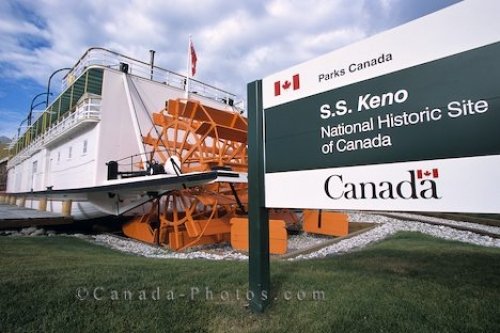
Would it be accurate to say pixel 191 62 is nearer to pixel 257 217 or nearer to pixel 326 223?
pixel 326 223

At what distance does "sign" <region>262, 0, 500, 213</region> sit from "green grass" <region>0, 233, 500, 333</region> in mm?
993

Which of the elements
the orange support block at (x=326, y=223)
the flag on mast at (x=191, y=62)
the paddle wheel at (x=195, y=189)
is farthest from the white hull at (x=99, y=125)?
the orange support block at (x=326, y=223)

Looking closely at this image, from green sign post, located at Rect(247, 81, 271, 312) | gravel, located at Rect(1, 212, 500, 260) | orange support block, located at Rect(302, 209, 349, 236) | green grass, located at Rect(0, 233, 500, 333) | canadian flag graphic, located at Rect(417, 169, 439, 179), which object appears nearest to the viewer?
canadian flag graphic, located at Rect(417, 169, 439, 179)

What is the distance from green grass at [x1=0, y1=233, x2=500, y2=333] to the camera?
2576mm

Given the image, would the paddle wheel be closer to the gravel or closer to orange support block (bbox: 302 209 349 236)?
the gravel

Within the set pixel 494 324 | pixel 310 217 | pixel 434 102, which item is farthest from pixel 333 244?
pixel 434 102

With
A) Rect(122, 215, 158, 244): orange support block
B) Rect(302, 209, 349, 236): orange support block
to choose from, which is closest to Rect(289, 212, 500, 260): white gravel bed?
Rect(302, 209, 349, 236): orange support block

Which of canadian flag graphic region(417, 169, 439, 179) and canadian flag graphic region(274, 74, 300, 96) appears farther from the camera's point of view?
canadian flag graphic region(274, 74, 300, 96)

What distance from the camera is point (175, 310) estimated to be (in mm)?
2818

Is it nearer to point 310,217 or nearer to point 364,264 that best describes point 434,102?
point 364,264

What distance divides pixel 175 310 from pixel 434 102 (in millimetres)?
2619

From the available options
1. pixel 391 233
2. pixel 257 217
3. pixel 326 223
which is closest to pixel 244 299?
pixel 257 217

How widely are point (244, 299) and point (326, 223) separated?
8.29 m

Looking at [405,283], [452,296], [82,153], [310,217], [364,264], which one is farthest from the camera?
[82,153]
